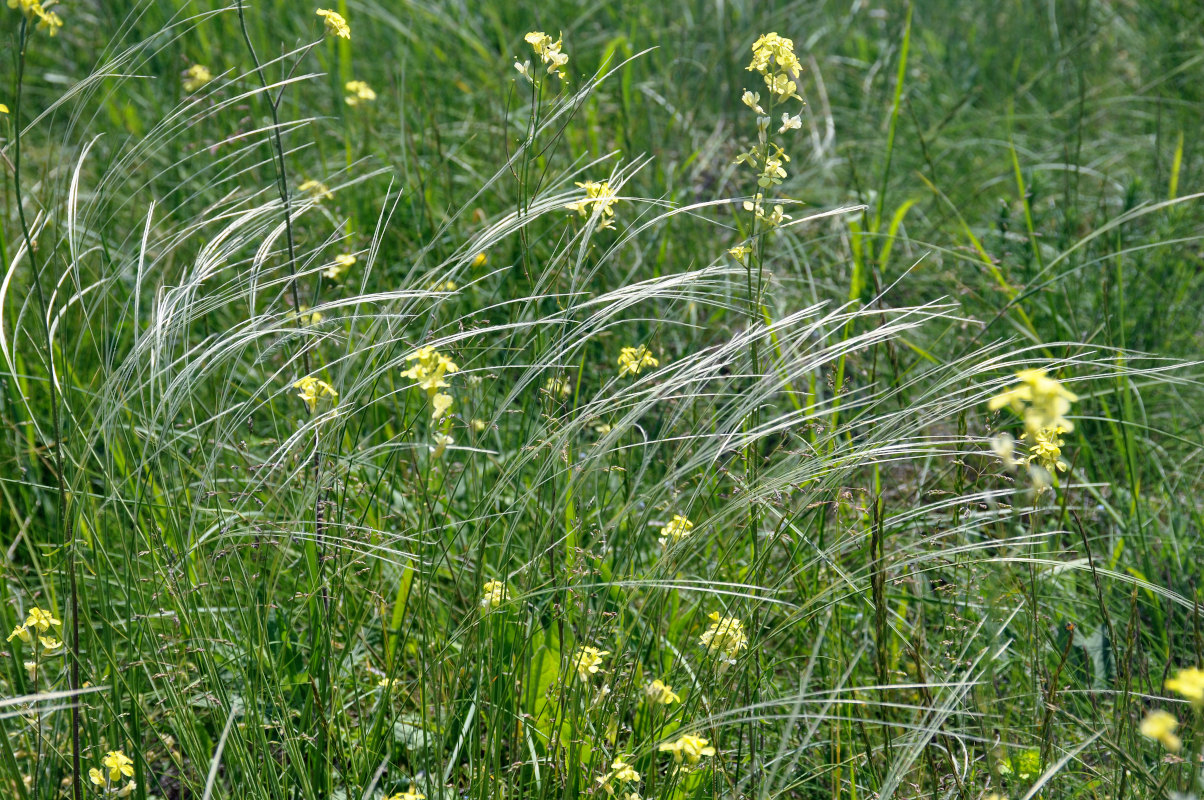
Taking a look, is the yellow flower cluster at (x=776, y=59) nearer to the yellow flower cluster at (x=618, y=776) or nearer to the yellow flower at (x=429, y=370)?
the yellow flower at (x=429, y=370)

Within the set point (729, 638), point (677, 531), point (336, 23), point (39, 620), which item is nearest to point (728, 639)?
point (729, 638)

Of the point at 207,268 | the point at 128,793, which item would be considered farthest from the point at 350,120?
the point at 128,793

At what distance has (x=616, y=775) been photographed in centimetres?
128

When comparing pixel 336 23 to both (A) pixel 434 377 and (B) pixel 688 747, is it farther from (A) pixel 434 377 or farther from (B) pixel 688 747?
(B) pixel 688 747

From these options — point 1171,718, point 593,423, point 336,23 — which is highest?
point 336,23

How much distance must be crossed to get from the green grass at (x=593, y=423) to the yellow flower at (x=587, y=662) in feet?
0.07

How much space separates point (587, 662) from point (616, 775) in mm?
170

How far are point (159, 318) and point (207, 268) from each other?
157 millimetres

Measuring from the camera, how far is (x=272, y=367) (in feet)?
7.97

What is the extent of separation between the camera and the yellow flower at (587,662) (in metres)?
1.35

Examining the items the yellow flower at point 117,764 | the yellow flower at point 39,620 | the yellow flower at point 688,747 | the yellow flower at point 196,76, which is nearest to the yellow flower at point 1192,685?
the yellow flower at point 688,747

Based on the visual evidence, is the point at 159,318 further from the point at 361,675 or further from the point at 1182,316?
the point at 1182,316

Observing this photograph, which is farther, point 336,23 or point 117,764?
point 336,23

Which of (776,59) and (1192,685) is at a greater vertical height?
(776,59)
